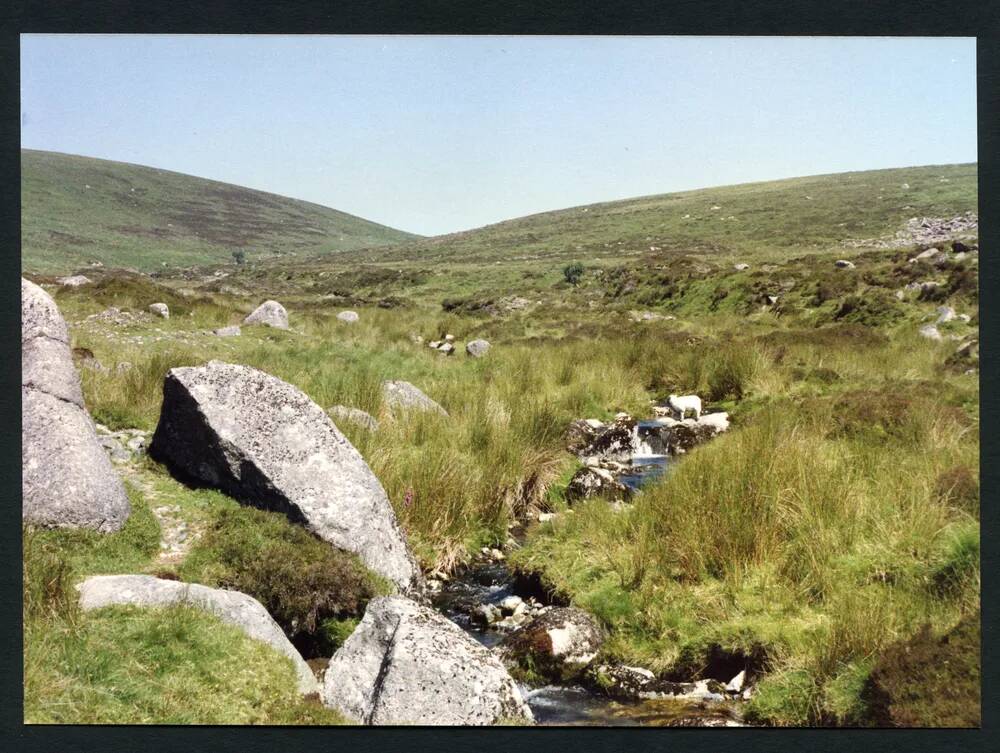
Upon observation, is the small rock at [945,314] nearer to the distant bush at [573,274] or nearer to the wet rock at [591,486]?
the wet rock at [591,486]

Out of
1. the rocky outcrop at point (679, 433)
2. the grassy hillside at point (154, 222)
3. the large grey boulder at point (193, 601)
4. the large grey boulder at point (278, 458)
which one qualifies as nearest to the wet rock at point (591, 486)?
the rocky outcrop at point (679, 433)

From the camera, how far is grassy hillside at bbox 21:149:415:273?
183 feet

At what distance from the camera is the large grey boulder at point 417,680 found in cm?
433

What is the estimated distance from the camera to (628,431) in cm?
1116

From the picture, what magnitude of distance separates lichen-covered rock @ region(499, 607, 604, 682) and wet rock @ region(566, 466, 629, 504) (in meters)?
2.68

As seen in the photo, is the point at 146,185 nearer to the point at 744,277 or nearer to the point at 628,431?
the point at 744,277

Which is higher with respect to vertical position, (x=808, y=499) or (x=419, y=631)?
(x=808, y=499)

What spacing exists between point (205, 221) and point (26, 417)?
267 ft

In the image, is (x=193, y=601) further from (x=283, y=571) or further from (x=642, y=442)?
(x=642, y=442)

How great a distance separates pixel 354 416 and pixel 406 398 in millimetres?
1635

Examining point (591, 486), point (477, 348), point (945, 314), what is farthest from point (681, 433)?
point (477, 348)

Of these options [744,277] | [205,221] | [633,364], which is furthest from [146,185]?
[633,364]

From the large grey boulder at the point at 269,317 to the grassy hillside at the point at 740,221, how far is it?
26.6 meters

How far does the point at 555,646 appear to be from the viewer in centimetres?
539
